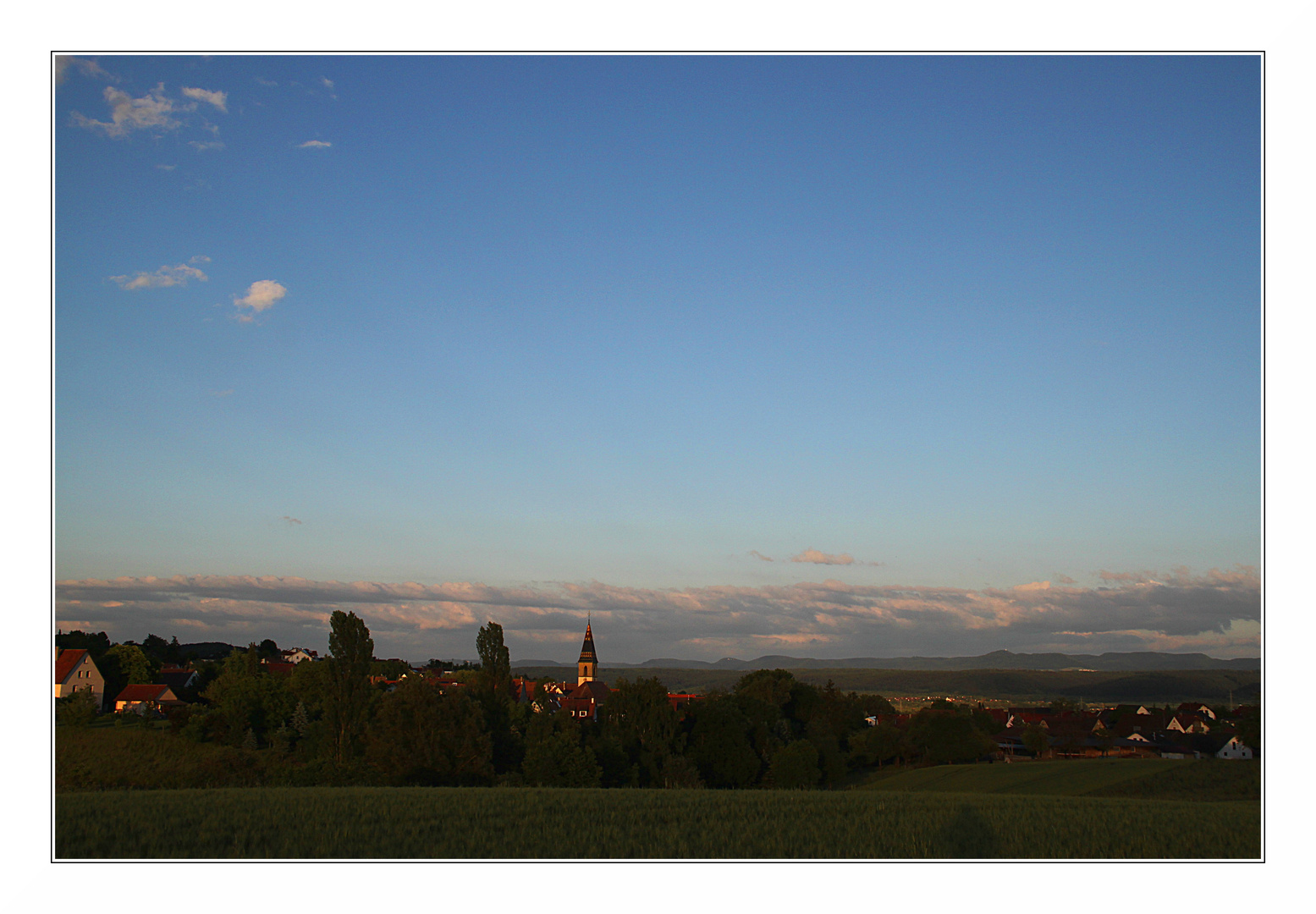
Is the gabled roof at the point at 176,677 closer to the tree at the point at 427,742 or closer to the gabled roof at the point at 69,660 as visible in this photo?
the gabled roof at the point at 69,660

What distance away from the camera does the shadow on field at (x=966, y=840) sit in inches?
571

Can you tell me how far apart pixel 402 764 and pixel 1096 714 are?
57680 mm

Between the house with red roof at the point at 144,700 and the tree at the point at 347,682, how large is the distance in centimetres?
1645

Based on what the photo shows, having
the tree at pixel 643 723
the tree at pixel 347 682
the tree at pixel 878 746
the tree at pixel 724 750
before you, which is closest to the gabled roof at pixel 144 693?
the tree at pixel 347 682

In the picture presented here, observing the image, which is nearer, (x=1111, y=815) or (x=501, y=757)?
(x=1111, y=815)

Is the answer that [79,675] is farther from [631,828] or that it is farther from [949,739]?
[949,739]

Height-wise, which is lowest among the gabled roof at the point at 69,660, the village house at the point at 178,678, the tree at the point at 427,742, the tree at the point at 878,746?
the tree at the point at 878,746

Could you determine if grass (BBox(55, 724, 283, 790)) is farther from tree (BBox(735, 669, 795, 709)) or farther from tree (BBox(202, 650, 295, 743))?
tree (BBox(735, 669, 795, 709))

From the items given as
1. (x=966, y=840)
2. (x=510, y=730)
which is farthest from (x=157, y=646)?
(x=966, y=840)

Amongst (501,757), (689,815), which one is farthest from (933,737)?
(689,815)

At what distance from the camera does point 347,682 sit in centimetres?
5041
